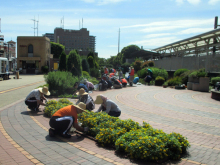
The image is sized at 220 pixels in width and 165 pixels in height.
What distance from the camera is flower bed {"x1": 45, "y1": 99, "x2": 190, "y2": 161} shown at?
14.9 ft

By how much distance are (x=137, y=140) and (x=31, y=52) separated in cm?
5111

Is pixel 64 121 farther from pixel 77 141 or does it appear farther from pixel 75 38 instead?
pixel 75 38

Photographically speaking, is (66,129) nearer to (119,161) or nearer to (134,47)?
(119,161)

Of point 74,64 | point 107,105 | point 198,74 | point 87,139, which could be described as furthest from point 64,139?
point 198,74

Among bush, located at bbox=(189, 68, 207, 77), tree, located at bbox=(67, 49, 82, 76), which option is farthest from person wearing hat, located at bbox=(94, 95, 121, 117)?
bush, located at bbox=(189, 68, 207, 77)

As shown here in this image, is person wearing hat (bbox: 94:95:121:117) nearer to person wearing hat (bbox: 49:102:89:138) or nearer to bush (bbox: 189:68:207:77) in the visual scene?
person wearing hat (bbox: 49:102:89:138)

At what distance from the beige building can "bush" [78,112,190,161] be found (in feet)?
156

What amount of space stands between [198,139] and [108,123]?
2.60 m

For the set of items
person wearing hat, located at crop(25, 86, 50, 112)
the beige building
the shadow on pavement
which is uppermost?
the beige building

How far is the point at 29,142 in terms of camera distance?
559 cm

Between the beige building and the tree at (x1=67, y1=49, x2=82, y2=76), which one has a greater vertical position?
the beige building

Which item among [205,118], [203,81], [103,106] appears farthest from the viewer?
[203,81]

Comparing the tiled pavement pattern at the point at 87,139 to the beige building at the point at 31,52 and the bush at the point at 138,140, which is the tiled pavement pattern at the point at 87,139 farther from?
the beige building at the point at 31,52

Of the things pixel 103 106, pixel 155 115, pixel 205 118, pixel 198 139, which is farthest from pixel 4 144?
pixel 205 118
